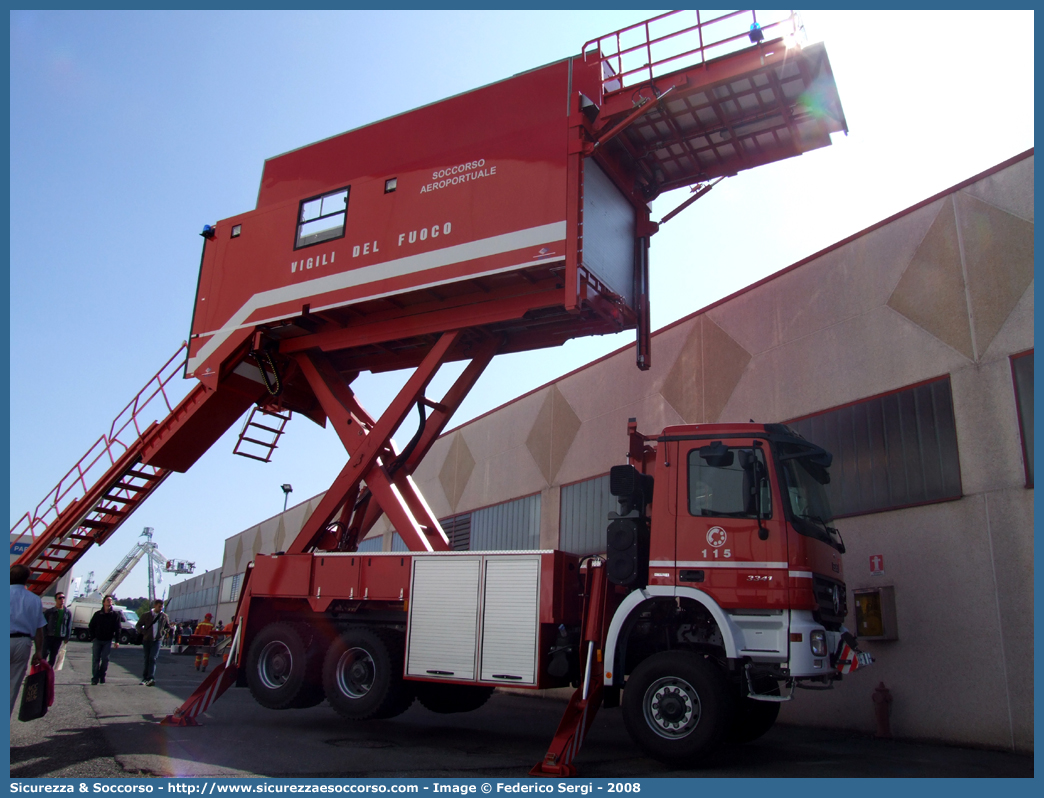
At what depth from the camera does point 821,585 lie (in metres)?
7.36

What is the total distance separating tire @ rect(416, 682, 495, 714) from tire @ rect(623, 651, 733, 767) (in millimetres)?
2813

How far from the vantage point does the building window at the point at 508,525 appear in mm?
18188

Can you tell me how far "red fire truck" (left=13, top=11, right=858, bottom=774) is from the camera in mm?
7289

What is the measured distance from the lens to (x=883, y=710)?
9.72 metres

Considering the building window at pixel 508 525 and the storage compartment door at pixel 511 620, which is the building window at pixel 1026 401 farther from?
the building window at pixel 508 525

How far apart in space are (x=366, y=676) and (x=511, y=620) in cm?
230

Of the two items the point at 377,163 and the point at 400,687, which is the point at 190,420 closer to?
the point at 377,163

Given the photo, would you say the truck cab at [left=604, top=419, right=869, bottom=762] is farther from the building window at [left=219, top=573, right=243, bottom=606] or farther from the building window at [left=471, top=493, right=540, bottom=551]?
the building window at [left=219, top=573, right=243, bottom=606]

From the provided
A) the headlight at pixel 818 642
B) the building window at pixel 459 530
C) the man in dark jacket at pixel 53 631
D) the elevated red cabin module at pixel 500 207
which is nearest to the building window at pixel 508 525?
the building window at pixel 459 530

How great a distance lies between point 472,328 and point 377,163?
3118mm

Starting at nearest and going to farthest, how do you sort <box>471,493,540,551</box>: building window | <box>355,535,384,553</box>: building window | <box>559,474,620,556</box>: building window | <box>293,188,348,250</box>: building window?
<box>293,188,348,250</box>: building window → <box>559,474,620,556</box>: building window → <box>471,493,540,551</box>: building window → <box>355,535,384,553</box>: building window

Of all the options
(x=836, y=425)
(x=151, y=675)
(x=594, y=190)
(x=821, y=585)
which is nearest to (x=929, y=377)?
(x=836, y=425)

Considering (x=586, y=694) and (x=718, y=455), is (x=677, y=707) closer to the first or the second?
(x=586, y=694)

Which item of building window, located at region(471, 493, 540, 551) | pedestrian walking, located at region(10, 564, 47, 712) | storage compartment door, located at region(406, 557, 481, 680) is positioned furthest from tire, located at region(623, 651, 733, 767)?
building window, located at region(471, 493, 540, 551)
